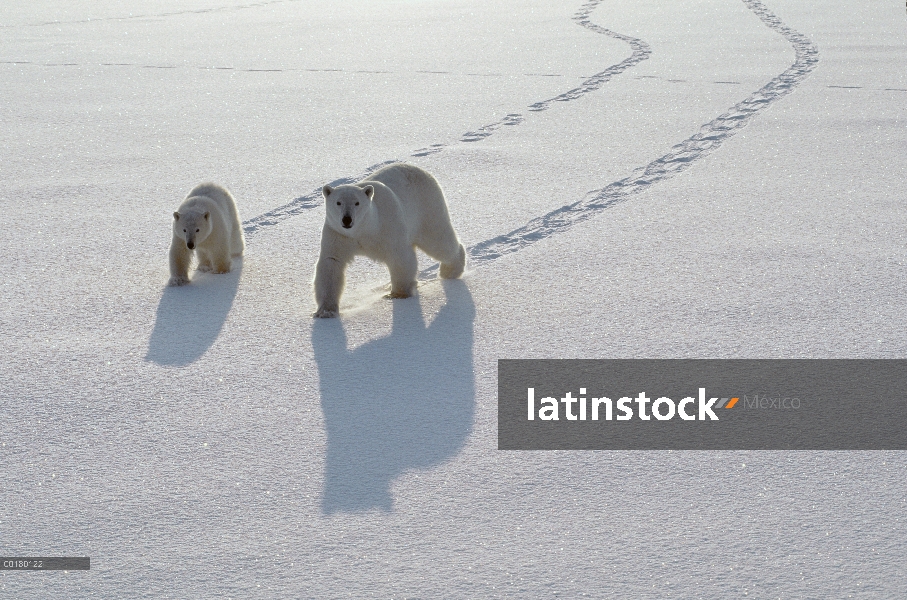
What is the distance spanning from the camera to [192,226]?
385 centimetres

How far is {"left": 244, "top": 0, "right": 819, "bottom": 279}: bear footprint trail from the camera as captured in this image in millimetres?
4426

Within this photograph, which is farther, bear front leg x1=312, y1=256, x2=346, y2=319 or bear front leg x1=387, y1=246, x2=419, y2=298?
bear front leg x1=387, y1=246, x2=419, y2=298

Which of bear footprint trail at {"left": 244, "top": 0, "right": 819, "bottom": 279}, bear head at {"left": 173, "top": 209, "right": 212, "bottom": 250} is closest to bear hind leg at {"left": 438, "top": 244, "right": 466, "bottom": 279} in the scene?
bear footprint trail at {"left": 244, "top": 0, "right": 819, "bottom": 279}

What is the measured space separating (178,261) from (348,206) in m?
0.81

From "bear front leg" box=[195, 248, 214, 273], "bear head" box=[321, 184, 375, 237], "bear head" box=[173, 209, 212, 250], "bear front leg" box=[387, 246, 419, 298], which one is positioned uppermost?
"bear head" box=[321, 184, 375, 237]

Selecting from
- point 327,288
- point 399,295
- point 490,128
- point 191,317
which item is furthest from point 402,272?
point 490,128

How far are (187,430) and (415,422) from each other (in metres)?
0.57

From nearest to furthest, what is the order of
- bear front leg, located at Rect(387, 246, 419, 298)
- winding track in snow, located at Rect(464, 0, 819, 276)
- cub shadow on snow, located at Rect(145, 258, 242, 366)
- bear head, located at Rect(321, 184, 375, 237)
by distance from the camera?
cub shadow on snow, located at Rect(145, 258, 242, 366) < bear head, located at Rect(321, 184, 375, 237) < bear front leg, located at Rect(387, 246, 419, 298) < winding track in snow, located at Rect(464, 0, 819, 276)

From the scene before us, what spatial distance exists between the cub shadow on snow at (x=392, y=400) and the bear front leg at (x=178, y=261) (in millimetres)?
710

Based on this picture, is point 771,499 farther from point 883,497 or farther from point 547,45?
point 547,45

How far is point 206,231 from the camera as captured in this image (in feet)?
12.9

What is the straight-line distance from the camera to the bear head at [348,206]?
11.3 feet

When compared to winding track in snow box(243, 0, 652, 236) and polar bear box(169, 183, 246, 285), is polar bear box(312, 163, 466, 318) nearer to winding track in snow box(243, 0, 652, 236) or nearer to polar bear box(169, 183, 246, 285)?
polar bear box(169, 183, 246, 285)

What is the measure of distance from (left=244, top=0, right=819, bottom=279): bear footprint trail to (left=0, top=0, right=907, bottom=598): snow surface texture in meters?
0.03
